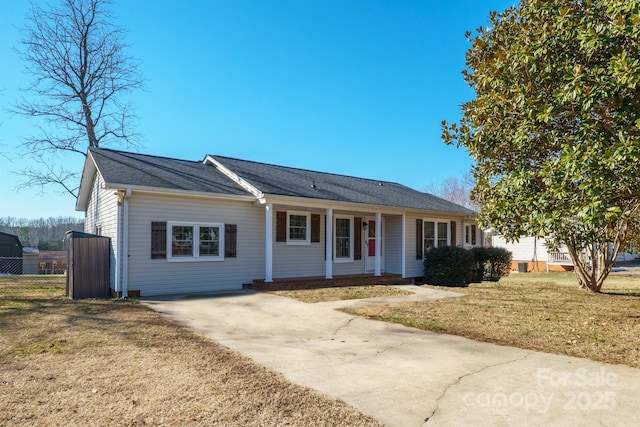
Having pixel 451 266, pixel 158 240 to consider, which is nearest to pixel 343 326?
pixel 158 240

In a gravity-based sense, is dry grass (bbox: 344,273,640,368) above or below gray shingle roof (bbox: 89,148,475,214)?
below

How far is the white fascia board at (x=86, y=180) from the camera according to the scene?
529 inches

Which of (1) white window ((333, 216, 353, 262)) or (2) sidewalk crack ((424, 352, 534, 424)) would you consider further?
(1) white window ((333, 216, 353, 262))

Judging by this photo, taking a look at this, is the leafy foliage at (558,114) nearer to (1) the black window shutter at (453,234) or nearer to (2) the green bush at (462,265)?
(2) the green bush at (462,265)

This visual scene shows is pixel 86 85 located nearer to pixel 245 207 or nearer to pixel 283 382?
pixel 245 207

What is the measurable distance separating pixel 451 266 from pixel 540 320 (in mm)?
7400

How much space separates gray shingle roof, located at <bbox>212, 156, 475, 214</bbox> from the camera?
13547 mm

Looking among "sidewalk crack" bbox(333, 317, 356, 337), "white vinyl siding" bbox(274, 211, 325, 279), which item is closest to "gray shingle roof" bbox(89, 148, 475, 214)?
"white vinyl siding" bbox(274, 211, 325, 279)

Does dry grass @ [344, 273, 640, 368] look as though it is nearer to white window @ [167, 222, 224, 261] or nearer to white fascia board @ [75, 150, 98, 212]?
white window @ [167, 222, 224, 261]

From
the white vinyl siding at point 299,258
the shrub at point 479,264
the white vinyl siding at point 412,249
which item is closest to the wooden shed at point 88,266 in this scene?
the white vinyl siding at point 299,258

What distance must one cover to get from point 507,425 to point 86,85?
26.7m

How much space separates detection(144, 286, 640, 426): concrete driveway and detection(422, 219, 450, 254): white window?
10108mm

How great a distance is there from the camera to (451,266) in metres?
15.1

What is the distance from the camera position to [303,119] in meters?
20.4
